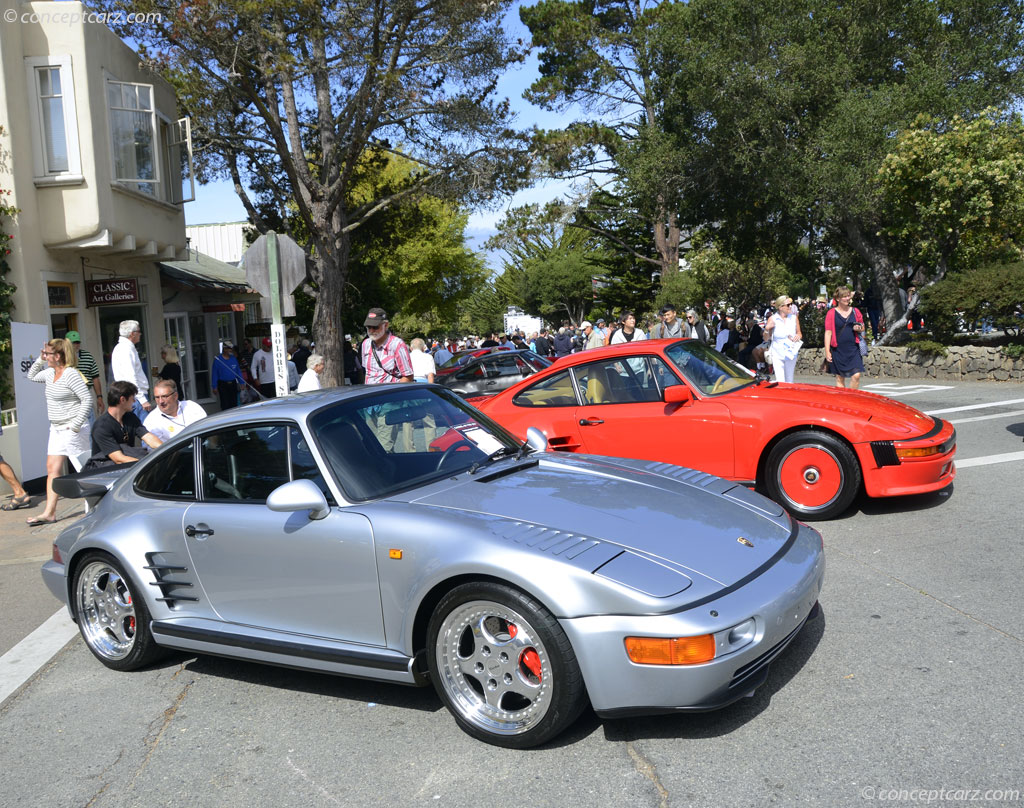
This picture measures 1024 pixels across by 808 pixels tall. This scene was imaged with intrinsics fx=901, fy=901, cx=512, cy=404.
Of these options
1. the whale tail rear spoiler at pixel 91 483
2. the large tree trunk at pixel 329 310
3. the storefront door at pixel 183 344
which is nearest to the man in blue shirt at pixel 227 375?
the large tree trunk at pixel 329 310

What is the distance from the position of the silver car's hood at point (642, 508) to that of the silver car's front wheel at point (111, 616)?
194 centimetres

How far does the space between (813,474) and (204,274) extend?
59.6 ft

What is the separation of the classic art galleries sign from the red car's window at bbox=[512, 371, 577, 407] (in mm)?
8995

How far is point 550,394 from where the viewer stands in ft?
26.2

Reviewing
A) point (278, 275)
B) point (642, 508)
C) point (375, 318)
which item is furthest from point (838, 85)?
point (642, 508)

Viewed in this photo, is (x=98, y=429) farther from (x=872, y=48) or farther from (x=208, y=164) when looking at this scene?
(x=872, y=48)

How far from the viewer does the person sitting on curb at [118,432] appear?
803 centimetres

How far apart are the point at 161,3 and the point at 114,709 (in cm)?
1525

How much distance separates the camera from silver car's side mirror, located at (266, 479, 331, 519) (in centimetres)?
397

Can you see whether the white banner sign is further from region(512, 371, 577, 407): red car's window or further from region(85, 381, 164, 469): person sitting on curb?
region(512, 371, 577, 407): red car's window


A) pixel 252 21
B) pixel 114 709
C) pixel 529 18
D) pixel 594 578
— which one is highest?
pixel 529 18

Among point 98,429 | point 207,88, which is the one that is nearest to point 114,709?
point 98,429

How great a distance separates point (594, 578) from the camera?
11.3ft

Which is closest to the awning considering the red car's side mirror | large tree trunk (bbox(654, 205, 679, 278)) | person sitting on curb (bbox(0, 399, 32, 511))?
person sitting on curb (bbox(0, 399, 32, 511))
